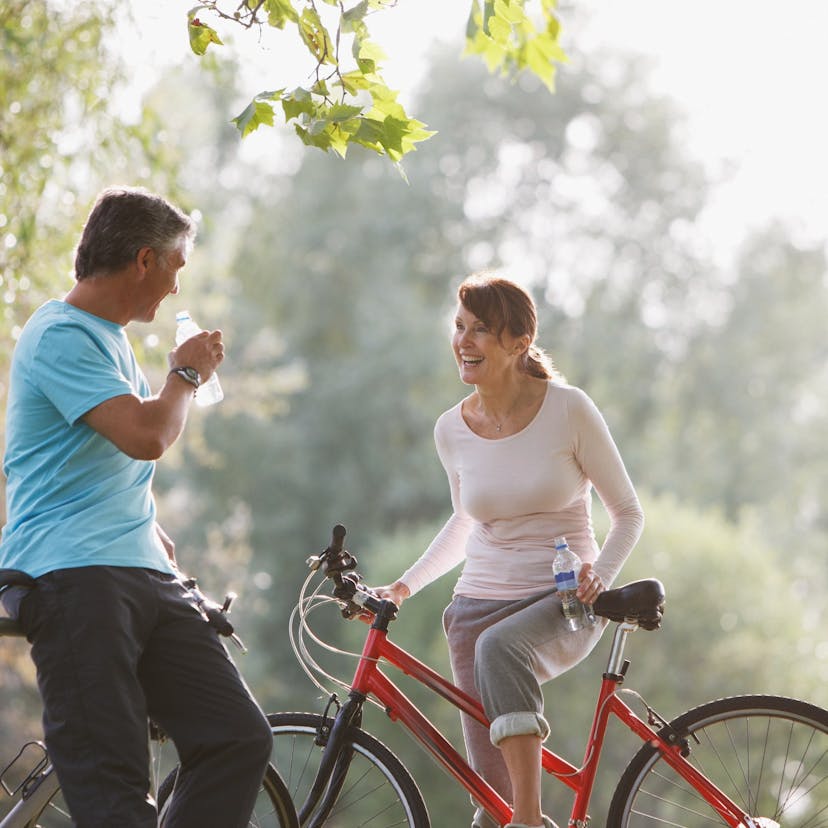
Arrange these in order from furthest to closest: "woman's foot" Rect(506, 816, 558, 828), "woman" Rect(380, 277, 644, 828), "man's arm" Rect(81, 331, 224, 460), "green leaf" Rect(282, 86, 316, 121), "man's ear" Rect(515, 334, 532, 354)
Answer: "man's ear" Rect(515, 334, 532, 354) < "woman" Rect(380, 277, 644, 828) < "green leaf" Rect(282, 86, 316, 121) < "woman's foot" Rect(506, 816, 558, 828) < "man's arm" Rect(81, 331, 224, 460)

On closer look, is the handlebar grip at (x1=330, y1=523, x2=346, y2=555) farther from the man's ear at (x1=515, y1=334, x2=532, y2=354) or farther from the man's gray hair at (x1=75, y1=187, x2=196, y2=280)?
the man's gray hair at (x1=75, y1=187, x2=196, y2=280)

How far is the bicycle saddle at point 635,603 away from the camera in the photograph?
294 cm

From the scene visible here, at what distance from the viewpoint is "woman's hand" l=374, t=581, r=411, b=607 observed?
3.23 m

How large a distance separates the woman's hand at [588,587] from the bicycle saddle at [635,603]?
0.07 feet

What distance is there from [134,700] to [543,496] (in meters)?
1.12

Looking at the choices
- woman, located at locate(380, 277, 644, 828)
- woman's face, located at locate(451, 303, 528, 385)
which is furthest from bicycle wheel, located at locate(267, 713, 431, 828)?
woman's face, located at locate(451, 303, 528, 385)

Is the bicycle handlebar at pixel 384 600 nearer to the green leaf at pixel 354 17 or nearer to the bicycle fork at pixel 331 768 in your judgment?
the bicycle fork at pixel 331 768

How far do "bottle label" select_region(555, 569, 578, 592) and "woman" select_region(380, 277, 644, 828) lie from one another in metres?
0.02

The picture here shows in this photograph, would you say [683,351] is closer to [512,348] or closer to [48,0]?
[48,0]

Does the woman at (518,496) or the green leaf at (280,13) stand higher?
the green leaf at (280,13)

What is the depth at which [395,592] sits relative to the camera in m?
3.26

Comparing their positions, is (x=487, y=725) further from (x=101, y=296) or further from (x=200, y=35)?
(x=200, y=35)

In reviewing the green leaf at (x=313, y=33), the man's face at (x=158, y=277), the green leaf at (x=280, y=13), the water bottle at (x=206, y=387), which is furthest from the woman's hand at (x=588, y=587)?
the green leaf at (x=280, y=13)

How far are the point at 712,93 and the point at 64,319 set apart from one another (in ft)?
80.4
